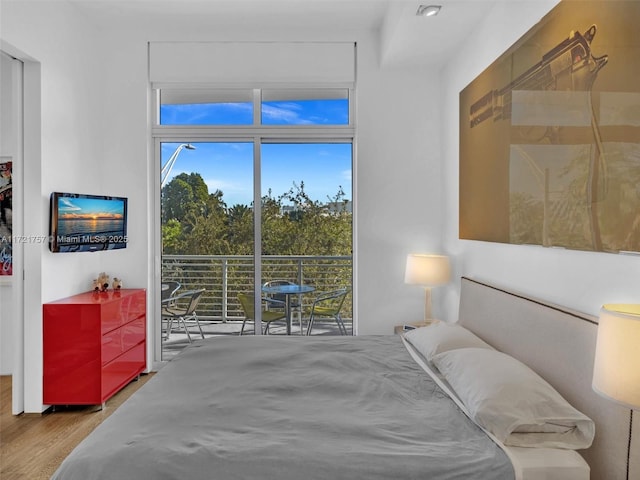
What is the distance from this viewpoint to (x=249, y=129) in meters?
4.06

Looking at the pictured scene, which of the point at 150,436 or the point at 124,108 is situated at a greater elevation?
the point at 124,108

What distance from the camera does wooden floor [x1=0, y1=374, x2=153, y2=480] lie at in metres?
2.42

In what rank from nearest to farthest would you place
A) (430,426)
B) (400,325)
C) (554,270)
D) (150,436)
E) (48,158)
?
1. (150,436)
2. (430,426)
3. (554,270)
4. (48,158)
5. (400,325)

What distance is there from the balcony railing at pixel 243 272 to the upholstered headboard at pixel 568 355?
186 centimetres

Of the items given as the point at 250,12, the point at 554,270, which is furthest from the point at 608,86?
the point at 250,12

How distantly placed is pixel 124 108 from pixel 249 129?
1.17m

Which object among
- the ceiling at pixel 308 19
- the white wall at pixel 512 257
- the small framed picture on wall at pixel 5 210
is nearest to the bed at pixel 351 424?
the white wall at pixel 512 257

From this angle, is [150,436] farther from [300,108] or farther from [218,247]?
[300,108]

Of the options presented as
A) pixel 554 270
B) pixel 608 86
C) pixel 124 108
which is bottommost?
pixel 554 270

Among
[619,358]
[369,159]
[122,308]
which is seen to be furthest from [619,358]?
[122,308]

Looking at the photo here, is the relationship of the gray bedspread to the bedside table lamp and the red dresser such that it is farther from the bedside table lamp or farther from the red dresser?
the red dresser

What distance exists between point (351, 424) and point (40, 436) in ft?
7.86

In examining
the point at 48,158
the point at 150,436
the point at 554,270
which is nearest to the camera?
the point at 150,436

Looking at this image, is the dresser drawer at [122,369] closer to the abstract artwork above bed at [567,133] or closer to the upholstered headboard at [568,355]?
the upholstered headboard at [568,355]
